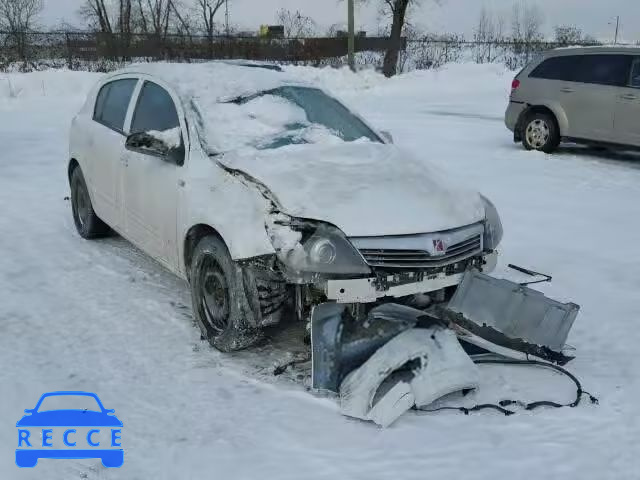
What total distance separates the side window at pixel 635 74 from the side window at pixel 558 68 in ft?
2.98

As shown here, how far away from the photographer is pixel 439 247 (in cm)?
367

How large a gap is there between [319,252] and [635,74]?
8.59 m

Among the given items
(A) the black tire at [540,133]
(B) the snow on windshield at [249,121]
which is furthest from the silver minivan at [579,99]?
(B) the snow on windshield at [249,121]

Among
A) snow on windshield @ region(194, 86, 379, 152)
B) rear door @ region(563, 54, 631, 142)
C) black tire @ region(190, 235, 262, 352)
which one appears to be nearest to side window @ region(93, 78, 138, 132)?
snow on windshield @ region(194, 86, 379, 152)

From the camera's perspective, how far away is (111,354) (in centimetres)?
401

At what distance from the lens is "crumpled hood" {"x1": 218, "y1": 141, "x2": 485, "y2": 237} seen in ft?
11.8

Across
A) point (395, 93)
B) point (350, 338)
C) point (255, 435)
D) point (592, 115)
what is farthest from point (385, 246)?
point (395, 93)

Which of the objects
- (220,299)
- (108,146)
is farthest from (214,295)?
(108,146)

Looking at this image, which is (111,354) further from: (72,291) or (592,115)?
(592,115)

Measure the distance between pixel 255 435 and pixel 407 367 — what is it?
34.6 inches

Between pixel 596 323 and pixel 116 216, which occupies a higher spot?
pixel 116 216

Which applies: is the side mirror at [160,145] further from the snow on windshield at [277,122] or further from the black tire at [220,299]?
the black tire at [220,299]

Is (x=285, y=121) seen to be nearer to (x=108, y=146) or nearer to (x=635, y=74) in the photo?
(x=108, y=146)

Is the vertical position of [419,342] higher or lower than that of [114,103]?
lower
